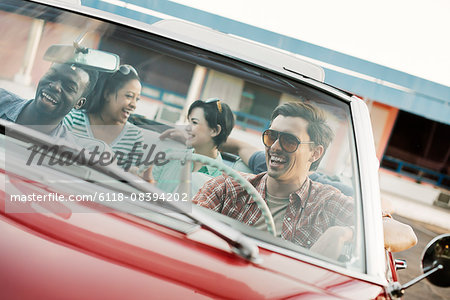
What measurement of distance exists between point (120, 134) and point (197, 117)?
A: 1.08ft

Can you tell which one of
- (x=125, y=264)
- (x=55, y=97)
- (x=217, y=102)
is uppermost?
(x=217, y=102)

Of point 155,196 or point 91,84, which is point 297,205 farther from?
point 91,84

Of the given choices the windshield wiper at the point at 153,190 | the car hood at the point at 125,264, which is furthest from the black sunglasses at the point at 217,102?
the car hood at the point at 125,264

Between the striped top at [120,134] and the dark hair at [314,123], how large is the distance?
2.05ft

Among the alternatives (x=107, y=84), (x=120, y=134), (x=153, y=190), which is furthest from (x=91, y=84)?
(x=153, y=190)

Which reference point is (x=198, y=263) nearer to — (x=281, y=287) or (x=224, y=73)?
(x=281, y=287)

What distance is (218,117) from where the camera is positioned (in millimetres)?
1802

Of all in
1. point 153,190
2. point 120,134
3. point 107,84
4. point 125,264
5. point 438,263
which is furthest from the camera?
point 107,84

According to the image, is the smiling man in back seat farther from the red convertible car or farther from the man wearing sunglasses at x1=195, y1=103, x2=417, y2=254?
the man wearing sunglasses at x1=195, y1=103, x2=417, y2=254

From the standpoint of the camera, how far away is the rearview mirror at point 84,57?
5.70 ft

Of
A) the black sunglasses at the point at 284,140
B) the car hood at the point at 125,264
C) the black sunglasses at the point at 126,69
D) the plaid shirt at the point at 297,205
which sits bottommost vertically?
the car hood at the point at 125,264

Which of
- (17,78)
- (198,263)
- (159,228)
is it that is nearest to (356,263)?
(198,263)

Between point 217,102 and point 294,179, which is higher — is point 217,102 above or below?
above

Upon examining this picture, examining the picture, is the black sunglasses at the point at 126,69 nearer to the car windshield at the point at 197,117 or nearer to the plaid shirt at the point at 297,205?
the car windshield at the point at 197,117
